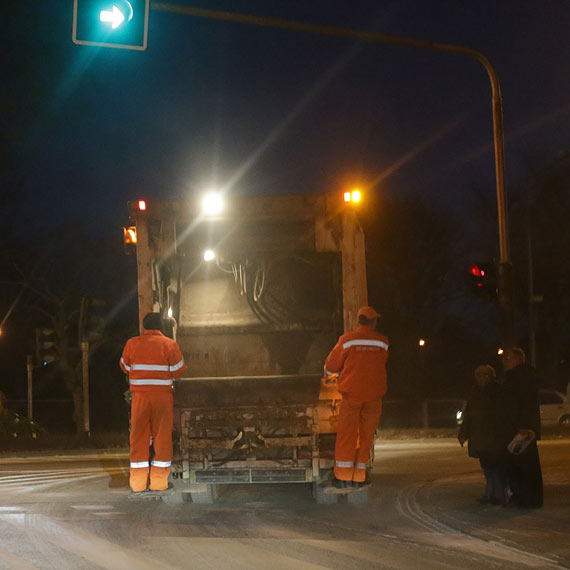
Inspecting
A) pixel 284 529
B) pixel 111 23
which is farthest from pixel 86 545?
pixel 111 23

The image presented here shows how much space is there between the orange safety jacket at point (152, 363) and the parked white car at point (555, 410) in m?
24.7

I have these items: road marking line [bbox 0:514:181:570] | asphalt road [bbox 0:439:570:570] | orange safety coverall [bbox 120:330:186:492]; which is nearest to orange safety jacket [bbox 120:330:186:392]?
orange safety coverall [bbox 120:330:186:492]

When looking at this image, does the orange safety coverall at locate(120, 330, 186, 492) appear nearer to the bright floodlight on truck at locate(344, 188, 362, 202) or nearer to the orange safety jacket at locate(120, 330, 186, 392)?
the orange safety jacket at locate(120, 330, 186, 392)

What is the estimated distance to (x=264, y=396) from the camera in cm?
973

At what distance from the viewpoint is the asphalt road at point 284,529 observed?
713cm

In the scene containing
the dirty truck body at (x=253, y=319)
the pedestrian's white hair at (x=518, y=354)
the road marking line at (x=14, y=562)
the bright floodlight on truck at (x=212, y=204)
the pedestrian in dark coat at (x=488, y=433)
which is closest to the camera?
the road marking line at (x=14, y=562)

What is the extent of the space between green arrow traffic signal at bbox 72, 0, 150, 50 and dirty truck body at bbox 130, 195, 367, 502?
1846 millimetres

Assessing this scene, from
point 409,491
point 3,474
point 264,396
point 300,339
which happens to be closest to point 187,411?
point 264,396

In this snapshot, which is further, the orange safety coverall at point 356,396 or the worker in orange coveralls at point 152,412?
the orange safety coverall at point 356,396

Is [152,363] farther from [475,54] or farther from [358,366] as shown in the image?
[475,54]

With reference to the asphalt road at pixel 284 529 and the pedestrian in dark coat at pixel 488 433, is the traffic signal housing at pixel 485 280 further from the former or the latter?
the pedestrian in dark coat at pixel 488 433

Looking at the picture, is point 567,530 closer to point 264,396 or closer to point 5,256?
point 264,396

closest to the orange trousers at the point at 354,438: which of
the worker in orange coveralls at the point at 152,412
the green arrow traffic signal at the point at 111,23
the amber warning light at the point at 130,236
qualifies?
the worker in orange coveralls at the point at 152,412

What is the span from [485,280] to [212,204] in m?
4.18
